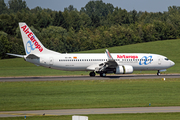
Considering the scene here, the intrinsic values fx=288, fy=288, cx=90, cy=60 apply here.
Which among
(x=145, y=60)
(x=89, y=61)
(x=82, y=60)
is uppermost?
(x=82, y=60)

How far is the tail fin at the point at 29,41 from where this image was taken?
4616 cm

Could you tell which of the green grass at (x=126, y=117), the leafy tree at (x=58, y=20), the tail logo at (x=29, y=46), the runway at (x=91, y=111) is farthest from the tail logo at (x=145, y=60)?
the leafy tree at (x=58, y=20)

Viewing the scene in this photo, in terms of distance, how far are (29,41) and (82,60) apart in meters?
9.20

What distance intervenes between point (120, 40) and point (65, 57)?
89.1 m

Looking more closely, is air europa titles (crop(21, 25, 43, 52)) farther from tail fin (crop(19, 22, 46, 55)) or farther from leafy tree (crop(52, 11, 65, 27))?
leafy tree (crop(52, 11, 65, 27))

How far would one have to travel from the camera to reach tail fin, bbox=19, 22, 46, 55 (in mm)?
46156

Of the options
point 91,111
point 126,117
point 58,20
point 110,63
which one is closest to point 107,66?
point 110,63

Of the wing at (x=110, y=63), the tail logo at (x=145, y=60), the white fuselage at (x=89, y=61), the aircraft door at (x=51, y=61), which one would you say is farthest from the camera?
the tail logo at (x=145, y=60)

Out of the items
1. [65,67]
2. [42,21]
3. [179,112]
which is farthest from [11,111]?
[42,21]

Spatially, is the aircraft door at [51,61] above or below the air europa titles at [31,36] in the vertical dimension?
below

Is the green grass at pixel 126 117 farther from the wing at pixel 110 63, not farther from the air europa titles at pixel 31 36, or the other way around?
the air europa titles at pixel 31 36

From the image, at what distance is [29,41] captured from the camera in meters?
46.4

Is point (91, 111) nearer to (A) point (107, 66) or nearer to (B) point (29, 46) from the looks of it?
(A) point (107, 66)

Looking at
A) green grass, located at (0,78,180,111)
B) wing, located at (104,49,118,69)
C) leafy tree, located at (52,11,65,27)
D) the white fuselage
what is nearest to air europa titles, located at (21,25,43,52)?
the white fuselage
